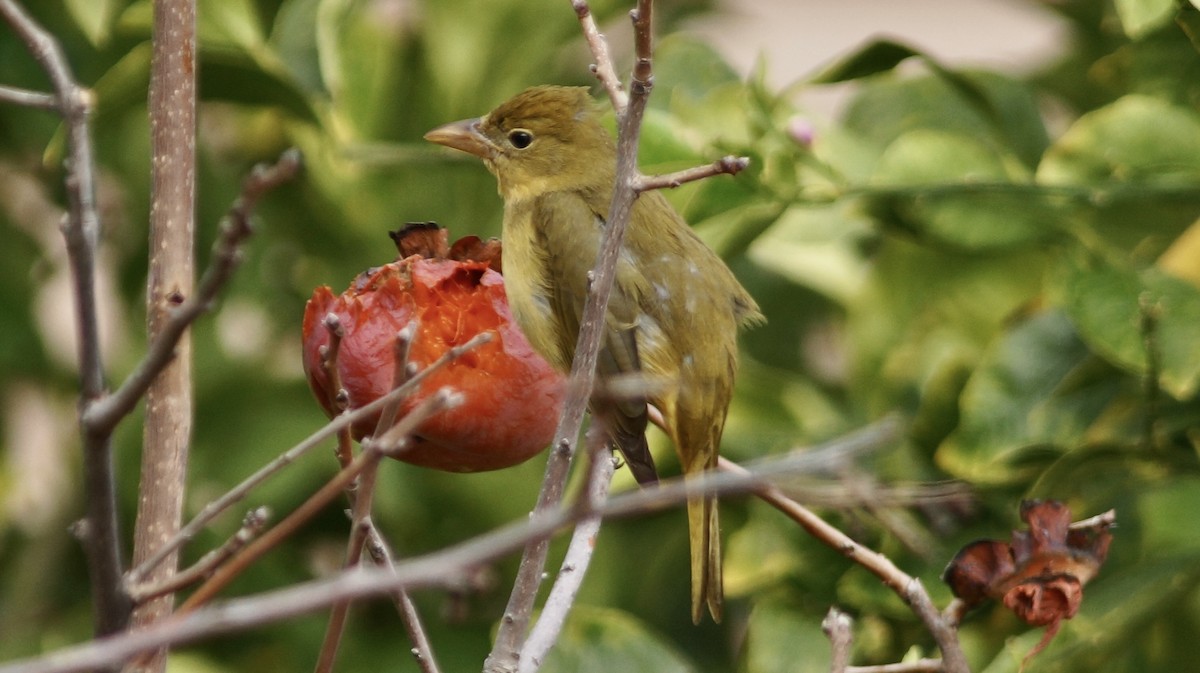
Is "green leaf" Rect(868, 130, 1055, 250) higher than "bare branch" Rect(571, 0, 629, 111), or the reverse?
"bare branch" Rect(571, 0, 629, 111)

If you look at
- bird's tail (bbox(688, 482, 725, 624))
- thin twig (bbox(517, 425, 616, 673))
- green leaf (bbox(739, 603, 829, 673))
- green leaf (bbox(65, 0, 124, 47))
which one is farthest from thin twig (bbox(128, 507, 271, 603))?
green leaf (bbox(65, 0, 124, 47))

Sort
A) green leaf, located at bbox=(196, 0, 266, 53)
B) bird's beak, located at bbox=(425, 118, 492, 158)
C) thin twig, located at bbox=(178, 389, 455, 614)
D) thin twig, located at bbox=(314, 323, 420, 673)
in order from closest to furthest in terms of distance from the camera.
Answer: thin twig, located at bbox=(178, 389, 455, 614) < thin twig, located at bbox=(314, 323, 420, 673) < bird's beak, located at bbox=(425, 118, 492, 158) < green leaf, located at bbox=(196, 0, 266, 53)

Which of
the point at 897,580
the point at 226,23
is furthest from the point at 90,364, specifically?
the point at 226,23

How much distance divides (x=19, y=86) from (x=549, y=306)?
3.23 ft

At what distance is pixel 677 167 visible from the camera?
65.2 inches

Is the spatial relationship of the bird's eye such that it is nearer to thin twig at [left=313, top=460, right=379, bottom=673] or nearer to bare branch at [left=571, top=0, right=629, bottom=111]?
bare branch at [left=571, top=0, right=629, bottom=111]

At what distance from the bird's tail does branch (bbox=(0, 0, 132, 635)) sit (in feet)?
2.88

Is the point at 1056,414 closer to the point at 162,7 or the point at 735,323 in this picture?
the point at 735,323

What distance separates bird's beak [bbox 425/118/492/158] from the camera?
1.88 metres

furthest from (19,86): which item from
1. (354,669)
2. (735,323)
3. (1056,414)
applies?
(1056,414)

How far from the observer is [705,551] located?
60.2 inches

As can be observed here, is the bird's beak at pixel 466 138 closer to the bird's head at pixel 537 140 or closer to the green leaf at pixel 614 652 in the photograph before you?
the bird's head at pixel 537 140

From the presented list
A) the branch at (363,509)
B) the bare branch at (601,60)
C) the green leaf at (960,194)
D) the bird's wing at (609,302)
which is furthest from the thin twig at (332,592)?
the green leaf at (960,194)

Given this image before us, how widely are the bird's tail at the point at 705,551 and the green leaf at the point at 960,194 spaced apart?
460mm
